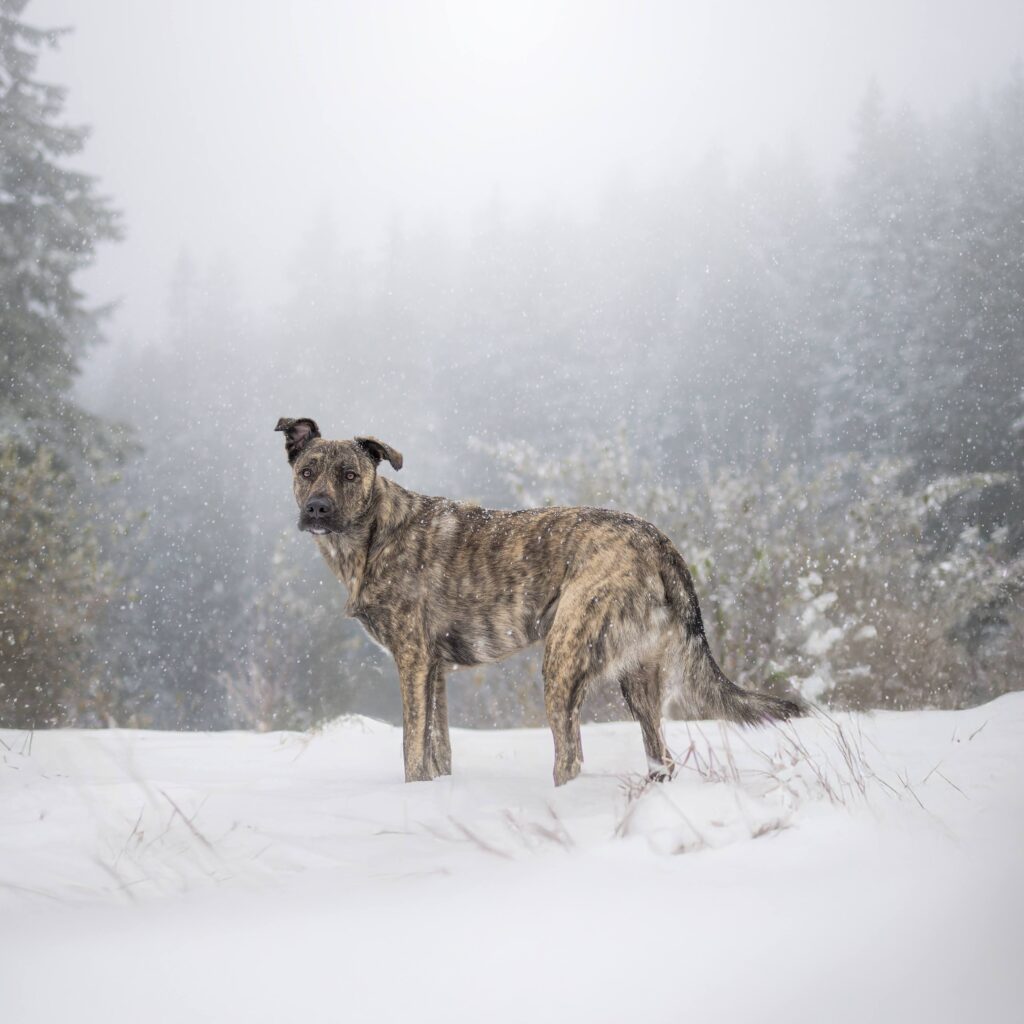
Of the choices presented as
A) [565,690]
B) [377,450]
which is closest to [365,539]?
[377,450]

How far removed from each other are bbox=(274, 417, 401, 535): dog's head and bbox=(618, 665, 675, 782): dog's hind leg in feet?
5.75

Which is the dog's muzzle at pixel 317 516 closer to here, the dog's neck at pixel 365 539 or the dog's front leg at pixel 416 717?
the dog's neck at pixel 365 539

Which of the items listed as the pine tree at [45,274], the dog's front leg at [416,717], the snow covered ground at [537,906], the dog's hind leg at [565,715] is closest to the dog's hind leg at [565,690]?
the dog's hind leg at [565,715]

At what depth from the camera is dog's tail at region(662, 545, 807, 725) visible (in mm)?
3947

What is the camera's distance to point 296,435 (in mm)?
5336

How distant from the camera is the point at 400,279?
125 feet

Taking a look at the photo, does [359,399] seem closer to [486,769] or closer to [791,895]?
[486,769]

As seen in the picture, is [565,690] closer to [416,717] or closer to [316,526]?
[416,717]

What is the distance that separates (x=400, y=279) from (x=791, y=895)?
125ft

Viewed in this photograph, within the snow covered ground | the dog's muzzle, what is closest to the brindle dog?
the dog's muzzle

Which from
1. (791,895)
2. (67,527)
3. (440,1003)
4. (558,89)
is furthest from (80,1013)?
(558,89)

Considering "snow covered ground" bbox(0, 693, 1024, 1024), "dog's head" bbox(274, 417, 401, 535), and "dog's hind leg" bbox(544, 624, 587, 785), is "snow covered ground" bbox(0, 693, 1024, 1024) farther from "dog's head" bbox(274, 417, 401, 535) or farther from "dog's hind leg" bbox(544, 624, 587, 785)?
"dog's head" bbox(274, 417, 401, 535)

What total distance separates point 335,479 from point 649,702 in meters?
2.13

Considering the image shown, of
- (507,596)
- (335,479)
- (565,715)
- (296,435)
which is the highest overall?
(296,435)
